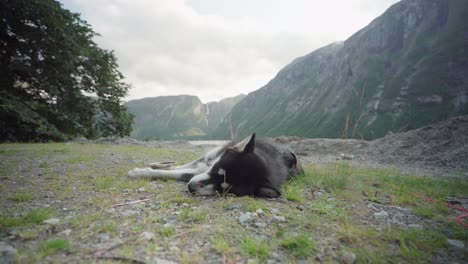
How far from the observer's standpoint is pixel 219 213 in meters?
2.92

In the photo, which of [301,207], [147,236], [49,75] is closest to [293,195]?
[301,207]

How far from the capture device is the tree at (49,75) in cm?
1194

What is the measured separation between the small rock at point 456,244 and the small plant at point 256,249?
209 cm

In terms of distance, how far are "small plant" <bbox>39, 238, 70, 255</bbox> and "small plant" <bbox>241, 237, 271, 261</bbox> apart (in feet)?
5.17

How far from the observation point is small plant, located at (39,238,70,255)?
1748 millimetres

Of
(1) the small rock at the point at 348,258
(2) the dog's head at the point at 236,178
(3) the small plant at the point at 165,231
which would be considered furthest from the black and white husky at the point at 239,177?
(1) the small rock at the point at 348,258

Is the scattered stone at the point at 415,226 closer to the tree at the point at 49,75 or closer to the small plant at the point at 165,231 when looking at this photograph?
the small plant at the point at 165,231

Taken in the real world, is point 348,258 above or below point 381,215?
above

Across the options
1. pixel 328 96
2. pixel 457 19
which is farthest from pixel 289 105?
pixel 457 19

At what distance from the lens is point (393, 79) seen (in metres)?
117

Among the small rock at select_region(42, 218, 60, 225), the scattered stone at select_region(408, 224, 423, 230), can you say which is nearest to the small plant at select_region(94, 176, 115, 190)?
the small rock at select_region(42, 218, 60, 225)

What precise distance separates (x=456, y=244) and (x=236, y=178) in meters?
2.85

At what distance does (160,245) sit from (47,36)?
1683 cm

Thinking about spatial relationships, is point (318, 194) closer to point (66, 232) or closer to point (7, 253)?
point (66, 232)
